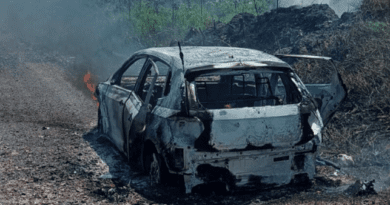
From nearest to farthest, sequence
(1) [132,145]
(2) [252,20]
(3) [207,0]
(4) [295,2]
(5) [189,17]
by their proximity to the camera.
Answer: (1) [132,145] → (2) [252,20] → (5) [189,17] → (3) [207,0] → (4) [295,2]

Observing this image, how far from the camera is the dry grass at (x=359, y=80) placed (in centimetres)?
589

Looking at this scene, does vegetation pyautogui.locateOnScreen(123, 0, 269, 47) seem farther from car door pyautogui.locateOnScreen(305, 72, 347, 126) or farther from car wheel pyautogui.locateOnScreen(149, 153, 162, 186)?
car wheel pyautogui.locateOnScreen(149, 153, 162, 186)

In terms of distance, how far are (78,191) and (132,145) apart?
82 centimetres

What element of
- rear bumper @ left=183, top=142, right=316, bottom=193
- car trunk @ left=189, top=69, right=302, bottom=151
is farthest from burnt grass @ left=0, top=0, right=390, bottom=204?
car trunk @ left=189, top=69, right=302, bottom=151

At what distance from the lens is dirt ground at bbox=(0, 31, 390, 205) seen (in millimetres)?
4012

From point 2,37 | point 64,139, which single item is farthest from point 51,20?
point 64,139

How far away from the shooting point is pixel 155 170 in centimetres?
423

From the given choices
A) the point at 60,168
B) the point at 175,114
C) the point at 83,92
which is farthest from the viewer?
the point at 83,92

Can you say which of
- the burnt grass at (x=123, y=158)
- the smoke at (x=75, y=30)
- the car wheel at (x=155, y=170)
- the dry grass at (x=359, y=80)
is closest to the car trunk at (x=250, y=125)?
the burnt grass at (x=123, y=158)

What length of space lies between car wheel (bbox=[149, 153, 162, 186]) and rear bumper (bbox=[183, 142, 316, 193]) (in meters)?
0.47

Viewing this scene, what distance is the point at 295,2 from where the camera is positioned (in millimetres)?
25781

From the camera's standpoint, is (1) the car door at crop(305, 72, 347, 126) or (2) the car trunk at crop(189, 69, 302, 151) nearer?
(2) the car trunk at crop(189, 69, 302, 151)

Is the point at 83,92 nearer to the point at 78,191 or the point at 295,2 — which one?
the point at 78,191

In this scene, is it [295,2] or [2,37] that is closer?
[2,37]
